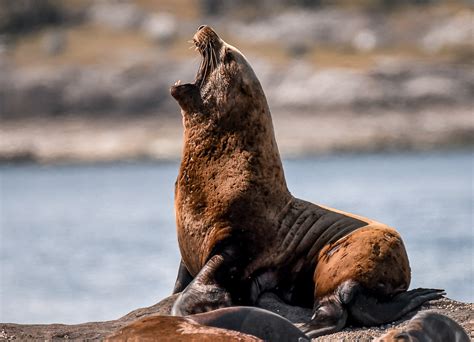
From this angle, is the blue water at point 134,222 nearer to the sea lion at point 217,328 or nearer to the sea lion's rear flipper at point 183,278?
the sea lion's rear flipper at point 183,278

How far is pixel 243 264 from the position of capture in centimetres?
725

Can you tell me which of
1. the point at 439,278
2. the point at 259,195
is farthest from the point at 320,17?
the point at 259,195

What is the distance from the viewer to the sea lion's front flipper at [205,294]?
703 cm

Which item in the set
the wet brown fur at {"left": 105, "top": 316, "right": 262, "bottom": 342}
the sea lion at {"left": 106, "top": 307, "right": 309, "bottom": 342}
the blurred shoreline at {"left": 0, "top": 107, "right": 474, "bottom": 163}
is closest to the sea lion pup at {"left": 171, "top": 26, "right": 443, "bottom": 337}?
the sea lion at {"left": 106, "top": 307, "right": 309, "bottom": 342}

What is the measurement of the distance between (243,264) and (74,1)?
203 feet

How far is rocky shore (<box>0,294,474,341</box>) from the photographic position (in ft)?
22.5

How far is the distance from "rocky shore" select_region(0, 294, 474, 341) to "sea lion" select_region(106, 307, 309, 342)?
3.50 feet

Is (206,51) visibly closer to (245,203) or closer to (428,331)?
(245,203)

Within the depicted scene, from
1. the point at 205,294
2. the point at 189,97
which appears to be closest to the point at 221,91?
the point at 189,97

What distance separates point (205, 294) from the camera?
7074 millimetres

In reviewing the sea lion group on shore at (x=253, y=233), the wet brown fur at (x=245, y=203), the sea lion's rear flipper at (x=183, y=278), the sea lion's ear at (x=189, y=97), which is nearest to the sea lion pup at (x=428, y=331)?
the sea lion group on shore at (x=253, y=233)

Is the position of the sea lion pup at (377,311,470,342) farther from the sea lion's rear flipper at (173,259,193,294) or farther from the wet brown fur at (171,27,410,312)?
the sea lion's rear flipper at (173,259,193,294)

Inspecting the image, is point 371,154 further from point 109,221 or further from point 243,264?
point 243,264

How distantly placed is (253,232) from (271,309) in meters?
0.49
